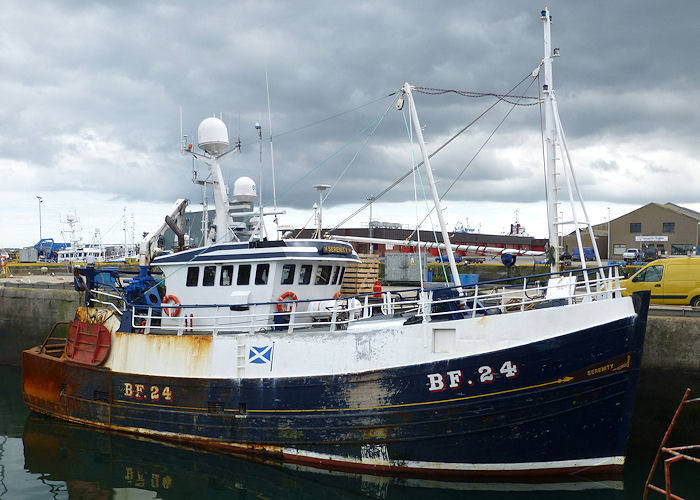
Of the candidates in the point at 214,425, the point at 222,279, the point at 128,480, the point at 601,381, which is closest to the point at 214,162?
the point at 222,279

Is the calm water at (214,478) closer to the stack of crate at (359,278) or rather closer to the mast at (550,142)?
the mast at (550,142)

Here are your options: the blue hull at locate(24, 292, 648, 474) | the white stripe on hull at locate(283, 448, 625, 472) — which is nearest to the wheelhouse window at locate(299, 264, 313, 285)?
the blue hull at locate(24, 292, 648, 474)

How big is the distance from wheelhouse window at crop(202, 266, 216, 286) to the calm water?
371cm

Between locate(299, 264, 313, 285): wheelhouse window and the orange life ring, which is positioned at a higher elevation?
locate(299, 264, 313, 285): wheelhouse window

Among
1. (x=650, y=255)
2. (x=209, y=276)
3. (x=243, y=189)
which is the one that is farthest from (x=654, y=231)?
(x=209, y=276)

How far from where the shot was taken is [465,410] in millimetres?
9680

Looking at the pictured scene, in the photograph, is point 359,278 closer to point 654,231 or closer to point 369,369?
point 369,369

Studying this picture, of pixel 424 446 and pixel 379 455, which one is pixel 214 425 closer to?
pixel 379 455

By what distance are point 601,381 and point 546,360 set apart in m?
1.04

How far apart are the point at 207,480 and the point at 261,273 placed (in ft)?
14.5

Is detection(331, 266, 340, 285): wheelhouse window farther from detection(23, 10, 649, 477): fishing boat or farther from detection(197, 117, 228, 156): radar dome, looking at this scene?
detection(197, 117, 228, 156): radar dome

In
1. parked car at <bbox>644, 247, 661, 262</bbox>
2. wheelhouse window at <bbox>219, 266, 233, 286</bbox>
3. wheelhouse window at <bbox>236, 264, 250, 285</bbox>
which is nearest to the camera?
wheelhouse window at <bbox>236, 264, 250, 285</bbox>

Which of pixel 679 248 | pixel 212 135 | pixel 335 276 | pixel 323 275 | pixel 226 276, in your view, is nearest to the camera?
pixel 226 276

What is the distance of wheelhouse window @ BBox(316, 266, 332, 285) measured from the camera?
13242 millimetres
